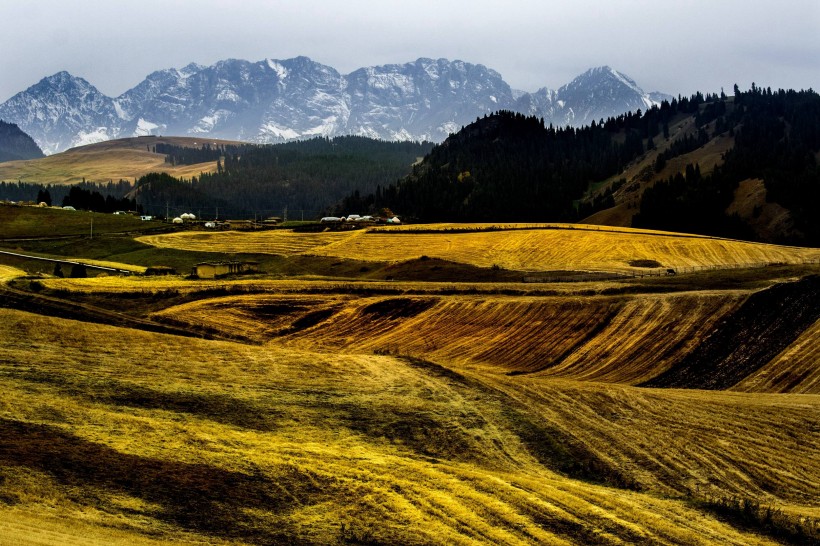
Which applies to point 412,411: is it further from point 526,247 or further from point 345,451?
point 526,247

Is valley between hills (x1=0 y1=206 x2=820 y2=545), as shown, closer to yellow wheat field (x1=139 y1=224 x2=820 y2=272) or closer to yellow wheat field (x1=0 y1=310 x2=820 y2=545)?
yellow wheat field (x1=0 y1=310 x2=820 y2=545)

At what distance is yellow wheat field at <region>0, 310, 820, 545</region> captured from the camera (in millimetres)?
25875

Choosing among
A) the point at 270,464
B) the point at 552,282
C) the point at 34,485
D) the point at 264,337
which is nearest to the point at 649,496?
the point at 270,464

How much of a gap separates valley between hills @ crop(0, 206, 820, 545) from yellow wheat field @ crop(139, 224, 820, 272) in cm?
2232

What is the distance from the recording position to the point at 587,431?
122 ft

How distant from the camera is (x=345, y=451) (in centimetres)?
3278

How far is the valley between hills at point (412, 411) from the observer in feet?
87.2

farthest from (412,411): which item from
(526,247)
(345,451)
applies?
(526,247)

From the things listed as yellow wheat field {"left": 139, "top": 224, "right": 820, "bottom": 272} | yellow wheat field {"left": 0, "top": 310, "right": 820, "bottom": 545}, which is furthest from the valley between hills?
yellow wheat field {"left": 139, "top": 224, "right": 820, "bottom": 272}

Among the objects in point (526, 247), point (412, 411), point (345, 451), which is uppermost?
A: point (526, 247)

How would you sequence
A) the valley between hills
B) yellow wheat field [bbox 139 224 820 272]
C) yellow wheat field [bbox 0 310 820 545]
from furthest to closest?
yellow wheat field [bbox 139 224 820 272]
the valley between hills
yellow wheat field [bbox 0 310 820 545]

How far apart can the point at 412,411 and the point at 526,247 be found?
7463 cm

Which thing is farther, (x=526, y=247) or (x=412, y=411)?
(x=526, y=247)

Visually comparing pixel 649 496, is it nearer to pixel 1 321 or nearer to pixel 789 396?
pixel 789 396
